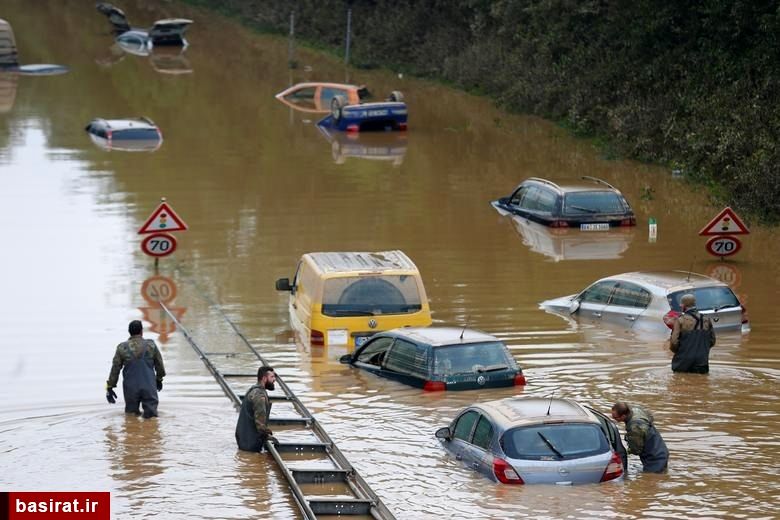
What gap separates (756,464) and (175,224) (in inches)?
614

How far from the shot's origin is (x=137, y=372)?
20.0 meters

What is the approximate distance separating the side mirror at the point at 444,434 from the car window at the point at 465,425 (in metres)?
0.08

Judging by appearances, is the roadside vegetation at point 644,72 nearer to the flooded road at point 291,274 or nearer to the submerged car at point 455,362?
the flooded road at point 291,274

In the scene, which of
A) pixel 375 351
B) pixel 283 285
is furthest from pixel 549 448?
pixel 283 285

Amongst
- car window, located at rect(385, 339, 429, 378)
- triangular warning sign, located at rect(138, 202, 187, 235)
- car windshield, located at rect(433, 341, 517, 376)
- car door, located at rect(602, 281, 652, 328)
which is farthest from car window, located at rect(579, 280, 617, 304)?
triangular warning sign, located at rect(138, 202, 187, 235)

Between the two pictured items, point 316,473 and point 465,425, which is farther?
point 465,425

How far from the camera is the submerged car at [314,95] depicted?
2292 inches

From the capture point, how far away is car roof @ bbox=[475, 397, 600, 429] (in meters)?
16.6

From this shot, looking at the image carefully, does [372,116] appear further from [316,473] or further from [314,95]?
[316,473]

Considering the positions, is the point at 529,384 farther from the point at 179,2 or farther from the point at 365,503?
the point at 179,2

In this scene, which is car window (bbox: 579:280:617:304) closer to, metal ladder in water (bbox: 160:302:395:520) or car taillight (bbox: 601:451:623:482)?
metal ladder in water (bbox: 160:302:395:520)

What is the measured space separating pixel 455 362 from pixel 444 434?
2841mm

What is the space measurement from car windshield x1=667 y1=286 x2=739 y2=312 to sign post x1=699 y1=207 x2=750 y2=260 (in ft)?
16.8

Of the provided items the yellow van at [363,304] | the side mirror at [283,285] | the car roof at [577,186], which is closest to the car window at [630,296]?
the yellow van at [363,304]
